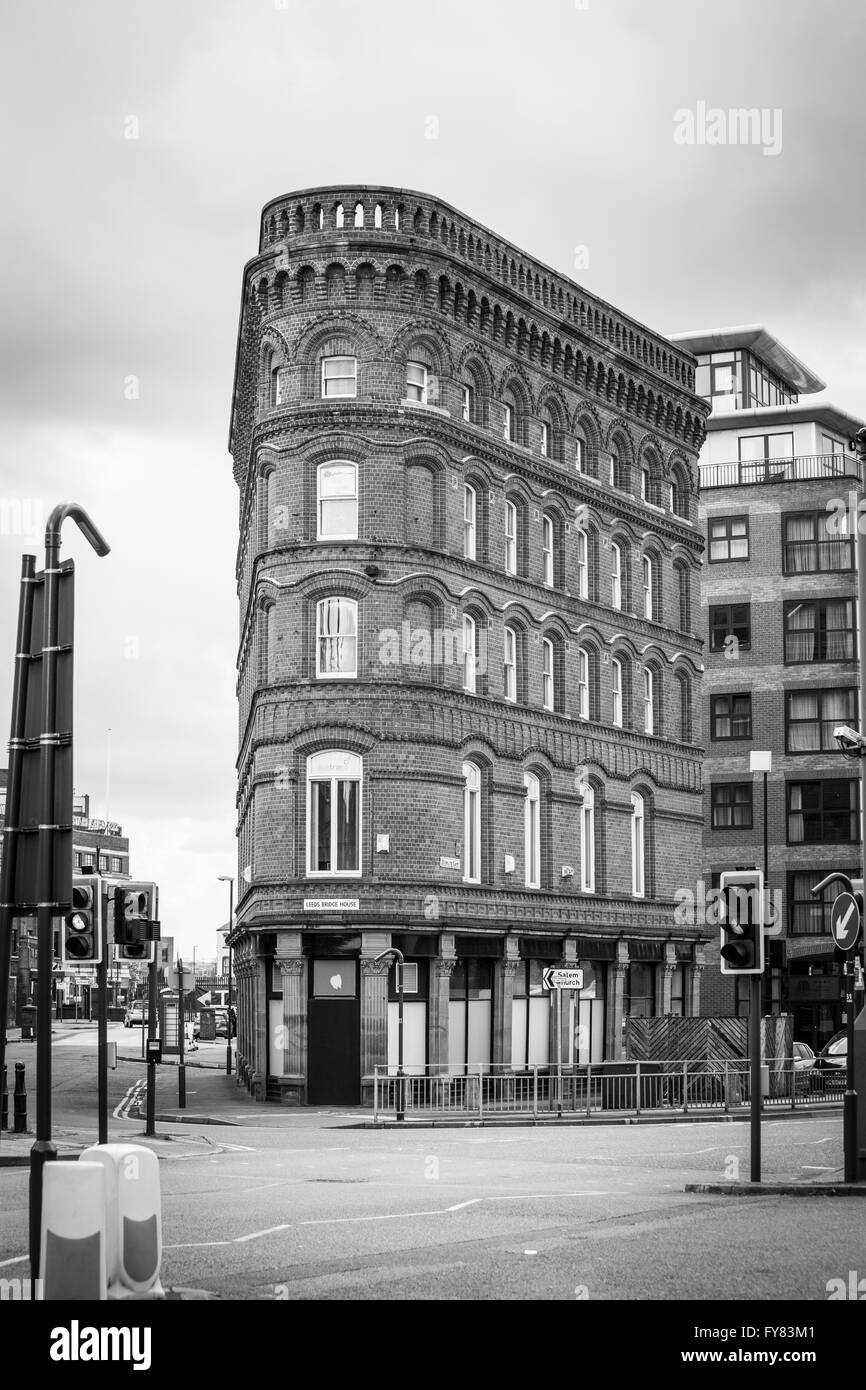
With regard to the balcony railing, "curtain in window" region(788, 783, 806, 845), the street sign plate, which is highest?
the balcony railing

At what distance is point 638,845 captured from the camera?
5144cm

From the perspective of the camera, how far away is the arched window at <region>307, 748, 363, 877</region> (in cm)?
4106

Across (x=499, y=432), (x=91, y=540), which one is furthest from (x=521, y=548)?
(x=91, y=540)

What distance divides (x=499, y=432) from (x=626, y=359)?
7523 millimetres

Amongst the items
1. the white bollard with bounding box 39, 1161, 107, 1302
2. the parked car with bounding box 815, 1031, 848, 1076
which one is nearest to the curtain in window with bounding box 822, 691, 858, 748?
the parked car with bounding box 815, 1031, 848, 1076

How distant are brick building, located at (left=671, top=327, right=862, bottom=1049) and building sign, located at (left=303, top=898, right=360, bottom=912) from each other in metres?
29.9

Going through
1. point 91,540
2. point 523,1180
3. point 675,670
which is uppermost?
point 675,670

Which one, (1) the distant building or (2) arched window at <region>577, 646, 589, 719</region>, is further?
(1) the distant building

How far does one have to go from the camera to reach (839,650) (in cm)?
6900

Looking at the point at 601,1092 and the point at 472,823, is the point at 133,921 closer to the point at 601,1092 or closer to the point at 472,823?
the point at 601,1092

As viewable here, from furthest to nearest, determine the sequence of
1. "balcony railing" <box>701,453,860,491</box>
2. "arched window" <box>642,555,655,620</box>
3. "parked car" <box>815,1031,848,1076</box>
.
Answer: "balcony railing" <box>701,453,860,491</box>, "arched window" <box>642,555,655,620</box>, "parked car" <box>815,1031,848,1076</box>

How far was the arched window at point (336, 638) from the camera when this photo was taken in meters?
41.7

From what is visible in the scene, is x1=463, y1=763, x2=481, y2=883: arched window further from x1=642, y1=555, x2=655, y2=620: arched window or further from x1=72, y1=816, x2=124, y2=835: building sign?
x1=72, y1=816, x2=124, y2=835: building sign
